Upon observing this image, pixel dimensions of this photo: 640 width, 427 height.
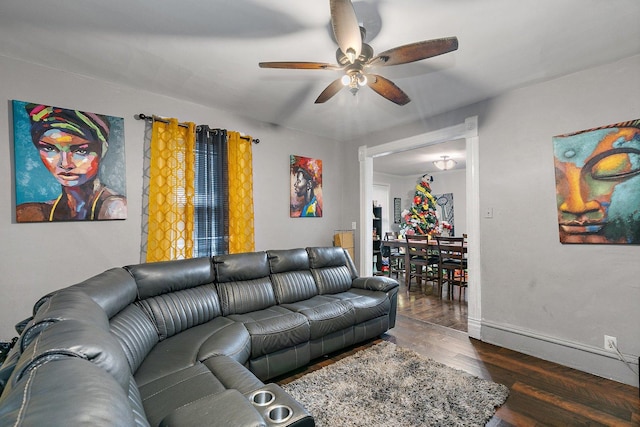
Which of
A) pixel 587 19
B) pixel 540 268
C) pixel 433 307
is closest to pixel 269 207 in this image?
pixel 433 307

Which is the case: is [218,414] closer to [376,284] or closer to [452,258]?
[376,284]

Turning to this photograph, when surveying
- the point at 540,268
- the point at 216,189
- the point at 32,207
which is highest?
the point at 216,189

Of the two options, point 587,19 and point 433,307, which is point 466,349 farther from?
point 587,19

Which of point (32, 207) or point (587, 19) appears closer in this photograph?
point (587, 19)

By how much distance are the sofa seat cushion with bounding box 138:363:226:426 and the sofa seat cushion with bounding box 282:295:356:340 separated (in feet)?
3.36

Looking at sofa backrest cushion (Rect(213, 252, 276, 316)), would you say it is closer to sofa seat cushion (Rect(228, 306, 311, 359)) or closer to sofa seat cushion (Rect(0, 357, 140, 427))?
sofa seat cushion (Rect(228, 306, 311, 359))

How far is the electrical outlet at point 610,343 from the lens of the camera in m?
2.29

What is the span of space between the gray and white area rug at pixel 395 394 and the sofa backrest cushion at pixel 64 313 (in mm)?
1386

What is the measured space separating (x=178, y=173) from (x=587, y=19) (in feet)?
11.6

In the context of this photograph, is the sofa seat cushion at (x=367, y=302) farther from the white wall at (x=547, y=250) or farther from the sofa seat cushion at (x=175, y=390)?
the sofa seat cushion at (x=175, y=390)

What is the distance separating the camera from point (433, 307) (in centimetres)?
411

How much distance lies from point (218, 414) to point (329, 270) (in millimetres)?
2381

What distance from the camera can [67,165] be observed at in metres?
2.46

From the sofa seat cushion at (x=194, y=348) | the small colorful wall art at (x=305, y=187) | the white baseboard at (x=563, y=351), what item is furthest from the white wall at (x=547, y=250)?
the sofa seat cushion at (x=194, y=348)
